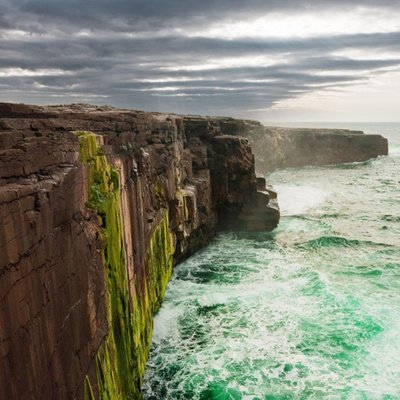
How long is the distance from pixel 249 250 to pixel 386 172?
49.5 m

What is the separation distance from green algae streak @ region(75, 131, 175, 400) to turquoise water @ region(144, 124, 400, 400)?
219 centimetres

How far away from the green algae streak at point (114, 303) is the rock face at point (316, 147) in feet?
199

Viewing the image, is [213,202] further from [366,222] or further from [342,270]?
[366,222]

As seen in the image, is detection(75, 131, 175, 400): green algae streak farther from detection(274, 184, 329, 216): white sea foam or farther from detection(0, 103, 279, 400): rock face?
detection(274, 184, 329, 216): white sea foam

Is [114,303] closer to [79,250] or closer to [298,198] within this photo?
[79,250]

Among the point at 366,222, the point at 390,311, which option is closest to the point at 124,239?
the point at 390,311

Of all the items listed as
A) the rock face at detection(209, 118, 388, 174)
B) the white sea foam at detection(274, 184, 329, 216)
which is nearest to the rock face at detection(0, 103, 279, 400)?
the white sea foam at detection(274, 184, 329, 216)

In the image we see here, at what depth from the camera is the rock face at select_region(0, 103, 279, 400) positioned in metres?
5.87

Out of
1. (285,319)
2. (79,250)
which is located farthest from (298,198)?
(79,250)

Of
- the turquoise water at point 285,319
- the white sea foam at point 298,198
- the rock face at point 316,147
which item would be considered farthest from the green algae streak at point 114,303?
the rock face at point 316,147

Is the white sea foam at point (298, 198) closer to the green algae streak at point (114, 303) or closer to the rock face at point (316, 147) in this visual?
the rock face at point (316, 147)

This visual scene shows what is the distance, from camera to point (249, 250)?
28.7 metres

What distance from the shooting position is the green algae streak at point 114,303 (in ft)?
32.7

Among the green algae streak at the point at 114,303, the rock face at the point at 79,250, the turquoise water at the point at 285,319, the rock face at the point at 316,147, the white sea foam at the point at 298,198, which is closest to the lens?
the rock face at the point at 79,250
